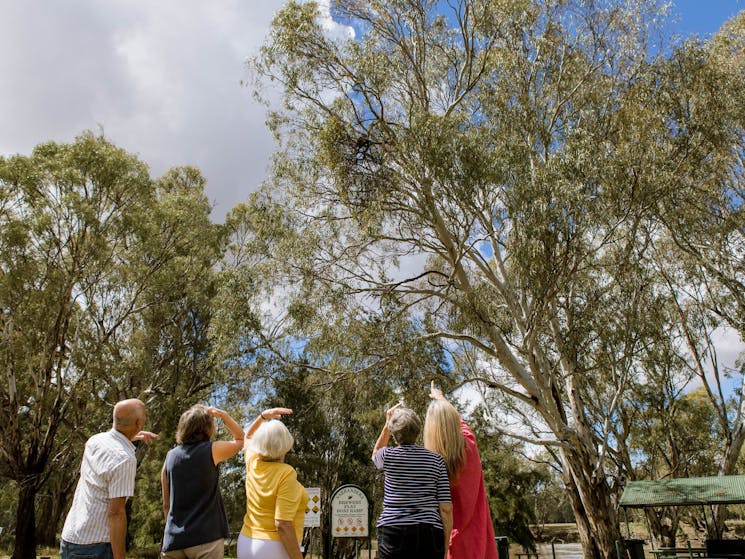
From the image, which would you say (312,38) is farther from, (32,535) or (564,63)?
(32,535)

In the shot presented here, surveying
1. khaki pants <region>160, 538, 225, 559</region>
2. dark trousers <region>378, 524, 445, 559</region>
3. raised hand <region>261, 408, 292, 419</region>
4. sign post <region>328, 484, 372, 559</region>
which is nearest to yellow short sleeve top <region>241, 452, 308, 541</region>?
khaki pants <region>160, 538, 225, 559</region>

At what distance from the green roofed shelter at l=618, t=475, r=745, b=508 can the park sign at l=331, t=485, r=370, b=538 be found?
619 centimetres

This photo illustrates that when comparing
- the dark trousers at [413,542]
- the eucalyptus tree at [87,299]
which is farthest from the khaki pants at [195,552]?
the eucalyptus tree at [87,299]

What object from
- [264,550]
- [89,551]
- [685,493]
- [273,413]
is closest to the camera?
[264,550]

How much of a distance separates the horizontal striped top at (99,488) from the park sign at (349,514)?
18.4 ft

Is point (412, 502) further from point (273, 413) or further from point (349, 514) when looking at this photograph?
point (349, 514)

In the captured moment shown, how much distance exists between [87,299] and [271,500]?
1662cm

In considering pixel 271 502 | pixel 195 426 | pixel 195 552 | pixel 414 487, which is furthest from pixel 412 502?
pixel 195 426

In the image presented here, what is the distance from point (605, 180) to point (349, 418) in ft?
42.4

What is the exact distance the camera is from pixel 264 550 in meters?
2.32

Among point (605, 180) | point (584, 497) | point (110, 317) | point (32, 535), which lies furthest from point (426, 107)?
point (32, 535)

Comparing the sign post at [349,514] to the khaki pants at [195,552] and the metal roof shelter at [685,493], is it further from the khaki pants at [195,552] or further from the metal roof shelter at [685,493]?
the metal roof shelter at [685,493]

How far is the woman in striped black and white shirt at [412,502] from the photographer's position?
2383mm

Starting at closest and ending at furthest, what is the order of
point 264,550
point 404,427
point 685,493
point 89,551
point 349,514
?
point 264,550 → point 89,551 → point 404,427 → point 349,514 → point 685,493
